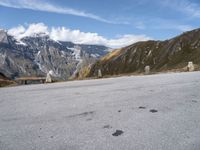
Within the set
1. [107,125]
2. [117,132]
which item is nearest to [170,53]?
[107,125]

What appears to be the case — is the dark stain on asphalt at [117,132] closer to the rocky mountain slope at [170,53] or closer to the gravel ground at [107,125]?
the gravel ground at [107,125]

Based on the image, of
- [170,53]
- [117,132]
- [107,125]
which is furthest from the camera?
[170,53]

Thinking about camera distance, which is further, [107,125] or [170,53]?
[170,53]

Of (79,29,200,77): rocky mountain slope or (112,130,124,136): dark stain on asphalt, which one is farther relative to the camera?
(79,29,200,77): rocky mountain slope

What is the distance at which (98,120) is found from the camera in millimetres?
7016

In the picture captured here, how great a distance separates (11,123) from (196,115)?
4.41 meters

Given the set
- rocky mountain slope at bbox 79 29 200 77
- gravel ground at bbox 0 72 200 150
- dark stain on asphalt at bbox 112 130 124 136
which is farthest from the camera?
rocky mountain slope at bbox 79 29 200 77

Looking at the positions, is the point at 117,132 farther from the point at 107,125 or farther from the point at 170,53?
the point at 170,53

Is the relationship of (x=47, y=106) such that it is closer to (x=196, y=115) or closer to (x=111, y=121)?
(x=111, y=121)

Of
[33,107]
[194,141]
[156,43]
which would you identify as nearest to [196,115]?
[194,141]

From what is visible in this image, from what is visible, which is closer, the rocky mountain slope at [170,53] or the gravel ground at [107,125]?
the gravel ground at [107,125]

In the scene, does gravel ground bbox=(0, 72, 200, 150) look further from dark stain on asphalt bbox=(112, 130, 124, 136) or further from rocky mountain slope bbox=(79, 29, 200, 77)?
rocky mountain slope bbox=(79, 29, 200, 77)

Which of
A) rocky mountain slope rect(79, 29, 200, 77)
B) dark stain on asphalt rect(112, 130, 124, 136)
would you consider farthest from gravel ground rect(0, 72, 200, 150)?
rocky mountain slope rect(79, 29, 200, 77)

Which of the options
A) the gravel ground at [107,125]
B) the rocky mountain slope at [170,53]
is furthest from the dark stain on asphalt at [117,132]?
the rocky mountain slope at [170,53]
